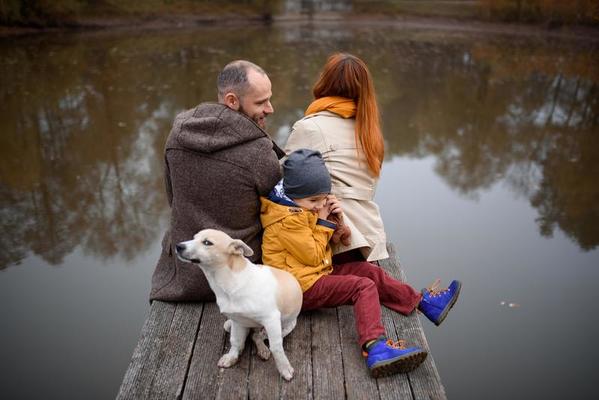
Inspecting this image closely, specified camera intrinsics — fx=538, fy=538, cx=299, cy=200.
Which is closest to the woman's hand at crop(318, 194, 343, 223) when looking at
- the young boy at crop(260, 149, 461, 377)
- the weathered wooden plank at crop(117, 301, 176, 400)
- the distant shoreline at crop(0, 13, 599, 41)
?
the young boy at crop(260, 149, 461, 377)

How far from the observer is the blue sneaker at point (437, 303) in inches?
121

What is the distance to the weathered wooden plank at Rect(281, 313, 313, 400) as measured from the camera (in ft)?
7.91

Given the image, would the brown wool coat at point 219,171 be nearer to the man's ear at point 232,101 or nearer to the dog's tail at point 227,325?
the man's ear at point 232,101

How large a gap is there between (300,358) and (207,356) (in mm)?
456

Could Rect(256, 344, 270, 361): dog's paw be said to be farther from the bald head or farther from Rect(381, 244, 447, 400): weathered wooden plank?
the bald head

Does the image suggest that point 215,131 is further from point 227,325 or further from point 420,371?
point 420,371

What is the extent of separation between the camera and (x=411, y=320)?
2982 mm

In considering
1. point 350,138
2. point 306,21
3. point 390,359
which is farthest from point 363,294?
point 306,21

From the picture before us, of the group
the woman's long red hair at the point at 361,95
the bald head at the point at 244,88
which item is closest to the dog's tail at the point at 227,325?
the bald head at the point at 244,88

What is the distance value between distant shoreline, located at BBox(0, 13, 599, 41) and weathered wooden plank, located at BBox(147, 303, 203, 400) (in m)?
16.3

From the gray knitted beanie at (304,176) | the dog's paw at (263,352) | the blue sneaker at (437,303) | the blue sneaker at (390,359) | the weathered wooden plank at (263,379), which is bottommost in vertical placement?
the blue sneaker at (437,303)

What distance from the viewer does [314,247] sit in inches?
104

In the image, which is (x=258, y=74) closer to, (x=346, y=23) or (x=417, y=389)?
(x=417, y=389)

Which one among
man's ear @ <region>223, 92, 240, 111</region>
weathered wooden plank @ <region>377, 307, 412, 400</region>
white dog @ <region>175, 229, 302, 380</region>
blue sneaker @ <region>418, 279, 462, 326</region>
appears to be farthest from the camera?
blue sneaker @ <region>418, 279, 462, 326</region>
